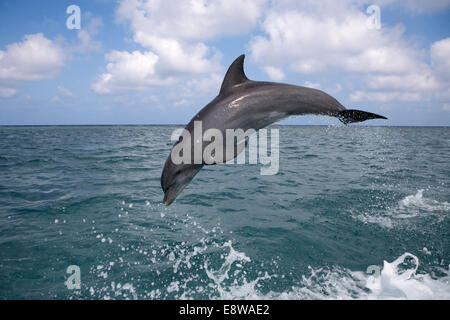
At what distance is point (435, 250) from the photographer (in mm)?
5742

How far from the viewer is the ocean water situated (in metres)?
4.72

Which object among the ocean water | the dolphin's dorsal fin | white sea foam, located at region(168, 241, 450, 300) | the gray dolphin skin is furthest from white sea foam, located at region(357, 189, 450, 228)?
the dolphin's dorsal fin

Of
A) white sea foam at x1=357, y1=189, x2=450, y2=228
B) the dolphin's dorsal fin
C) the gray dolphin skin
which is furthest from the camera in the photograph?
white sea foam at x1=357, y1=189, x2=450, y2=228

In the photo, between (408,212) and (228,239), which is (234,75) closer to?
(228,239)

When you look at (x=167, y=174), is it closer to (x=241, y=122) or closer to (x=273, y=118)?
(x=241, y=122)

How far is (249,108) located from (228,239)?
11.7 feet

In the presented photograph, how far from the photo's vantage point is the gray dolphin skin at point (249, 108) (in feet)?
11.8

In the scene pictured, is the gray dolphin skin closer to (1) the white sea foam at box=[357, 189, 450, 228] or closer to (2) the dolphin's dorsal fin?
(2) the dolphin's dorsal fin

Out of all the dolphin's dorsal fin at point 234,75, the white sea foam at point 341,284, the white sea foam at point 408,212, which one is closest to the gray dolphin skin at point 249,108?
the dolphin's dorsal fin at point 234,75

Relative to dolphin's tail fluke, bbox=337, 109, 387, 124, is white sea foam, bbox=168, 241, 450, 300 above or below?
below

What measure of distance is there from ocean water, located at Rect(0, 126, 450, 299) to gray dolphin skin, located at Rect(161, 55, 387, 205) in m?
2.17

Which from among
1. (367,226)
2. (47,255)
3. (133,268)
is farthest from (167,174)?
(367,226)

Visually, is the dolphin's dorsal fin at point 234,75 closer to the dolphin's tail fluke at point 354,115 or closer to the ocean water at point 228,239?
the dolphin's tail fluke at point 354,115

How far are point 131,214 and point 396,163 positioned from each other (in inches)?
576
